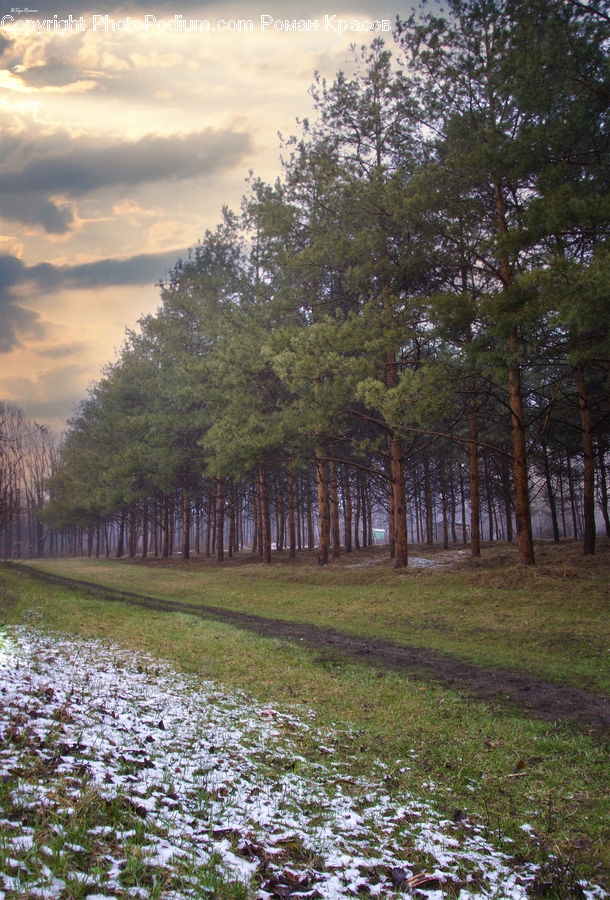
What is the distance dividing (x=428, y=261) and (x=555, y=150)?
5.14 metres

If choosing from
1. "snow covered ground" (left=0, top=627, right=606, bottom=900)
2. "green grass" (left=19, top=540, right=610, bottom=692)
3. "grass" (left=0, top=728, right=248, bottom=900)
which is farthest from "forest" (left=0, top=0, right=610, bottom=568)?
"grass" (left=0, top=728, right=248, bottom=900)

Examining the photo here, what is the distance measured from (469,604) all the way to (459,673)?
6.63 m

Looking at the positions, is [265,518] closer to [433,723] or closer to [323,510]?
[323,510]

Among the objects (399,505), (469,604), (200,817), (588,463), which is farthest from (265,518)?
(200,817)

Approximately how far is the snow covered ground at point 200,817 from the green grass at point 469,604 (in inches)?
215

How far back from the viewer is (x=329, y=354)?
758 inches

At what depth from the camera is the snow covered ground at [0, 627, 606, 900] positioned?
2.54 meters

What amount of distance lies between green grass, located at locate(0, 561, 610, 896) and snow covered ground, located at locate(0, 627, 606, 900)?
314 mm

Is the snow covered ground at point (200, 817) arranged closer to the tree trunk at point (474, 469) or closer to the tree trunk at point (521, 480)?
the tree trunk at point (521, 480)

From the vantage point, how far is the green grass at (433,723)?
151 inches

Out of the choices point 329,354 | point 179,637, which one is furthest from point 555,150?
point 179,637

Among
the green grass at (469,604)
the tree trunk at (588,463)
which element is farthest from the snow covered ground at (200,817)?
the tree trunk at (588,463)

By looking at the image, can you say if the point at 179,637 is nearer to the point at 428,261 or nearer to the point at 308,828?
the point at 308,828

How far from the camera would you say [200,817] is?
3242mm
